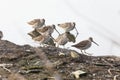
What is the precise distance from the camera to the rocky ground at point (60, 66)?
22.2 feet

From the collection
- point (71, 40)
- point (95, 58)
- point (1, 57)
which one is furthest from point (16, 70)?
point (71, 40)

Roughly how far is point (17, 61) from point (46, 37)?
3.57m

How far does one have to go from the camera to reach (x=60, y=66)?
7340 mm

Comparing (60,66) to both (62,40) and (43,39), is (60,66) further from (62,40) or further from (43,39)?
(43,39)

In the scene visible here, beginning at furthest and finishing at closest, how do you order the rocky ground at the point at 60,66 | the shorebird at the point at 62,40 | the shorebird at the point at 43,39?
the shorebird at the point at 43,39
the shorebird at the point at 62,40
the rocky ground at the point at 60,66

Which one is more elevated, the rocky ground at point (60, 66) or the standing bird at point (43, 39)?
the standing bird at point (43, 39)

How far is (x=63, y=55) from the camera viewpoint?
8172 mm

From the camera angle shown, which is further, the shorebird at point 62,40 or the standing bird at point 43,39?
the standing bird at point 43,39

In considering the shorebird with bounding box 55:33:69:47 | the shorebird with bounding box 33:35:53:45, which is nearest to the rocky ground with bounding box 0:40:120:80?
the shorebird with bounding box 55:33:69:47

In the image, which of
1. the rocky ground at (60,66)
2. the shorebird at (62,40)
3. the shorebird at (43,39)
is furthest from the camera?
the shorebird at (43,39)

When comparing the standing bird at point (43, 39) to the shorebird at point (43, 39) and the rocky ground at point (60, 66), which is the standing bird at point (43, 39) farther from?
the rocky ground at point (60, 66)

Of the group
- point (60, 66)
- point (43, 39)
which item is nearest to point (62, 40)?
point (43, 39)

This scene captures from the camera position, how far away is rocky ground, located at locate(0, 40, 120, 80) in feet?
22.2

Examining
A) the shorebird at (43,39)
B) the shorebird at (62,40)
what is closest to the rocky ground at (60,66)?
the shorebird at (62,40)
